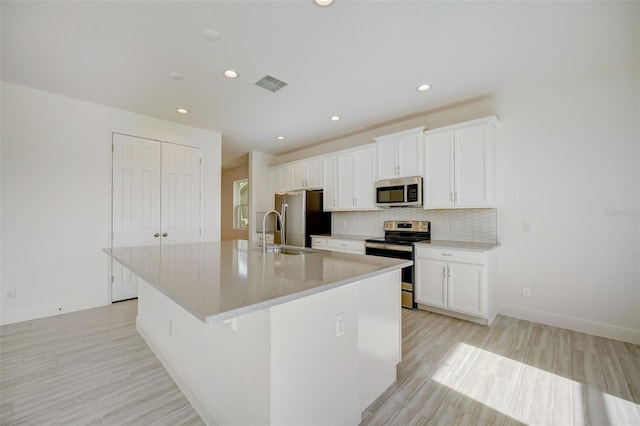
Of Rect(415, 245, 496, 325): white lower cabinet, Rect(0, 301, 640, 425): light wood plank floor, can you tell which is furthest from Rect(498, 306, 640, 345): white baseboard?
Rect(415, 245, 496, 325): white lower cabinet

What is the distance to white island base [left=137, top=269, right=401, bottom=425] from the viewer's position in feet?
3.74

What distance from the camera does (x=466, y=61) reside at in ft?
8.10

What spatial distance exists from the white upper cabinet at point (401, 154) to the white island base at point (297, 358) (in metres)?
2.16

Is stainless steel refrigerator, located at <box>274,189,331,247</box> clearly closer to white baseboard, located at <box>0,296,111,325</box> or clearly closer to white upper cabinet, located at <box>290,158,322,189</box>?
white upper cabinet, located at <box>290,158,322,189</box>

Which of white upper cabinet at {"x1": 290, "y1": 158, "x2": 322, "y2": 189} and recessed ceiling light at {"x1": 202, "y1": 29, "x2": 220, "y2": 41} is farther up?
recessed ceiling light at {"x1": 202, "y1": 29, "x2": 220, "y2": 41}

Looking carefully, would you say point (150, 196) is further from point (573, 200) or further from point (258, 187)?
point (573, 200)

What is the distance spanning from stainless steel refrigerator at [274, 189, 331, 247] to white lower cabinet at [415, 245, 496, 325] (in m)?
1.98

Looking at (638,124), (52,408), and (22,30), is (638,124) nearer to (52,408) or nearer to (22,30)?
(52,408)

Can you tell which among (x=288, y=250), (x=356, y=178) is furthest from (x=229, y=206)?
(x=288, y=250)

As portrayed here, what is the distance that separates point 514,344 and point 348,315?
2026 mm

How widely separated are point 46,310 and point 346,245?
3.85 m

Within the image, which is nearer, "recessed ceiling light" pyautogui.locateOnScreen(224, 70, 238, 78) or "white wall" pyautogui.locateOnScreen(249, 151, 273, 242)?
"recessed ceiling light" pyautogui.locateOnScreen(224, 70, 238, 78)

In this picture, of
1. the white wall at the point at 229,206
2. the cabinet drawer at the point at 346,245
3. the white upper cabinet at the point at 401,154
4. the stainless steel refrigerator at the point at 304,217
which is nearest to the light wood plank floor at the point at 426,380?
the cabinet drawer at the point at 346,245

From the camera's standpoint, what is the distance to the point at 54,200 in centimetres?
322
